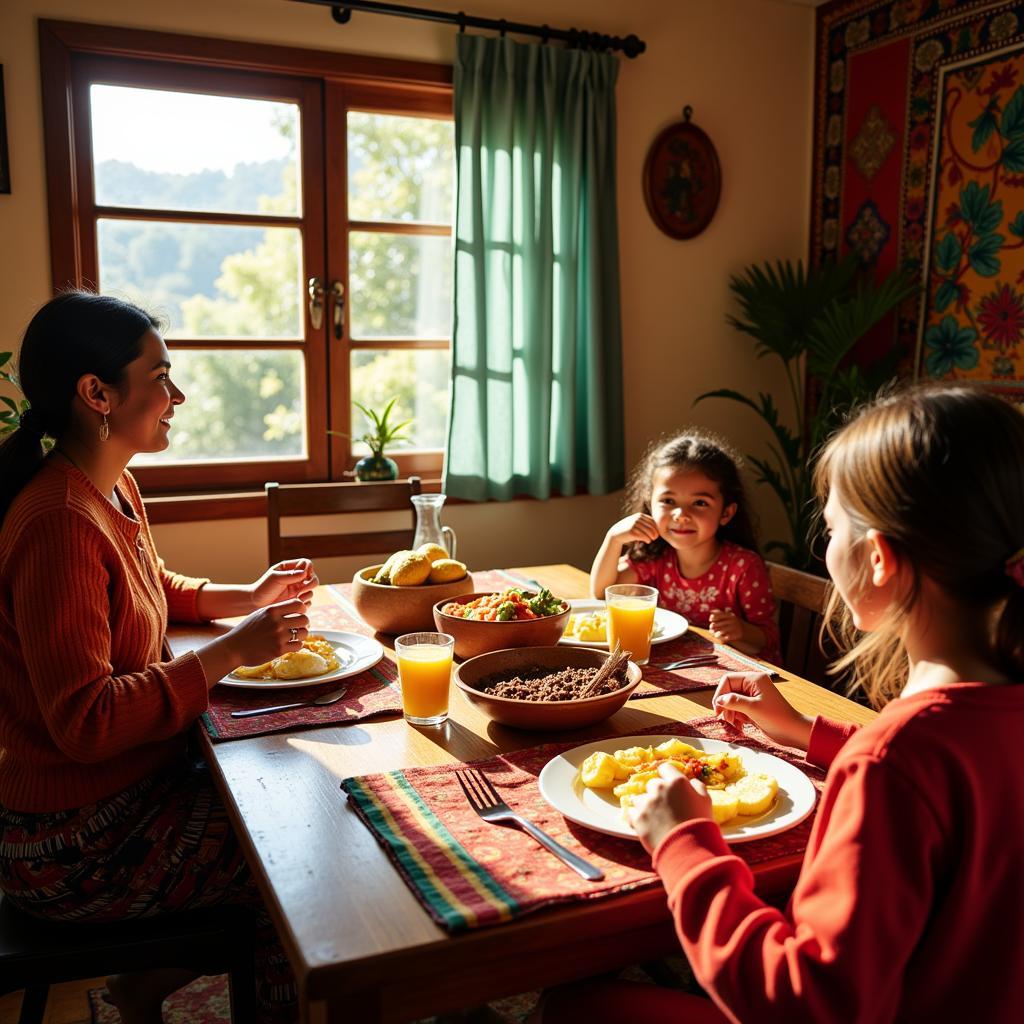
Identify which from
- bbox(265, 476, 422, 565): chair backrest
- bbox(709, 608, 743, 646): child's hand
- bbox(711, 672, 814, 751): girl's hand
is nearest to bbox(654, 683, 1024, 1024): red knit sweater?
bbox(711, 672, 814, 751): girl's hand

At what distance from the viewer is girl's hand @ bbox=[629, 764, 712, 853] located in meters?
0.96

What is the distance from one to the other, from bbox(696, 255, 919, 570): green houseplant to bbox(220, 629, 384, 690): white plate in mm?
2079

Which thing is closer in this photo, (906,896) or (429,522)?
(906,896)

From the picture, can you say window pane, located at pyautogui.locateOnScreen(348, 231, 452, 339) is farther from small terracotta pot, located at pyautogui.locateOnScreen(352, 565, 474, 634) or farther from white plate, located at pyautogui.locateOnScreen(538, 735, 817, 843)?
white plate, located at pyautogui.locateOnScreen(538, 735, 817, 843)

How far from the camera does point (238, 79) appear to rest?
3102 millimetres

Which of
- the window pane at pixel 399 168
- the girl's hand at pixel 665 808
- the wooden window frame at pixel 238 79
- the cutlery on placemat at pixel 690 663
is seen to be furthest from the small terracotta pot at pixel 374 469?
the girl's hand at pixel 665 808

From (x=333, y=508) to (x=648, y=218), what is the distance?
1844 mm

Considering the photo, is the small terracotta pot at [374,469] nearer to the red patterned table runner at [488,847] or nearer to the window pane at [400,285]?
the window pane at [400,285]

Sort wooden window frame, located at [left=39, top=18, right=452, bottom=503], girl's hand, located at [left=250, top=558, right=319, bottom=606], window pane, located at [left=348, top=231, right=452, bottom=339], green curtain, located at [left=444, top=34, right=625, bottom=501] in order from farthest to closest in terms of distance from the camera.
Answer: window pane, located at [left=348, top=231, right=452, bottom=339], green curtain, located at [left=444, top=34, right=625, bottom=501], wooden window frame, located at [left=39, top=18, right=452, bottom=503], girl's hand, located at [left=250, top=558, right=319, bottom=606]

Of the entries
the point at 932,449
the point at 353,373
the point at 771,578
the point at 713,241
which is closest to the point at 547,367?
the point at 353,373

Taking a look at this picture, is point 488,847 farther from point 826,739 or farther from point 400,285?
point 400,285

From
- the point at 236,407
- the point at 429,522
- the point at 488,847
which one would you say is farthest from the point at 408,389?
the point at 488,847

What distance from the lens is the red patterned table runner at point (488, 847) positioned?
911mm

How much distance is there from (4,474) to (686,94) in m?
3.06
